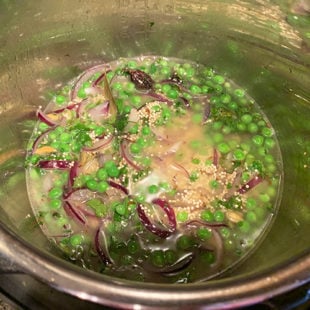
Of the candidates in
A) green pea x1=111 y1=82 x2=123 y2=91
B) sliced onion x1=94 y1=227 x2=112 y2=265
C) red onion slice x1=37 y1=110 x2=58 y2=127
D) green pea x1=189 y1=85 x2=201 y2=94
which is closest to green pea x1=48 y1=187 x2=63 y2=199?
sliced onion x1=94 y1=227 x2=112 y2=265

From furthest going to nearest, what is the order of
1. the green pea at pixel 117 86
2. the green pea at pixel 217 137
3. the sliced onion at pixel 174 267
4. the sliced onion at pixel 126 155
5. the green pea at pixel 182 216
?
the green pea at pixel 117 86
the green pea at pixel 217 137
the sliced onion at pixel 126 155
the green pea at pixel 182 216
the sliced onion at pixel 174 267

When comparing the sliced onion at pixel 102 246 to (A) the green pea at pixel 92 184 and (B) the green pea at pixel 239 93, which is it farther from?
(B) the green pea at pixel 239 93

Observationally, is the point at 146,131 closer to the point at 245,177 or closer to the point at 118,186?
the point at 118,186

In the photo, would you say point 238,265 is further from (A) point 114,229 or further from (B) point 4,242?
(B) point 4,242

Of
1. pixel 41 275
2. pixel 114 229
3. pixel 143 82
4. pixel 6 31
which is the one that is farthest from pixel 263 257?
pixel 6 31

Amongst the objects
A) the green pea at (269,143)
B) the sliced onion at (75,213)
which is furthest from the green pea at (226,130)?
the sliced onion at (75,213)

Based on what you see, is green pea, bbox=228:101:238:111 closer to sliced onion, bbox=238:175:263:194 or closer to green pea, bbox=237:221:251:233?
sliced onion, bbox=238:175:263:194
